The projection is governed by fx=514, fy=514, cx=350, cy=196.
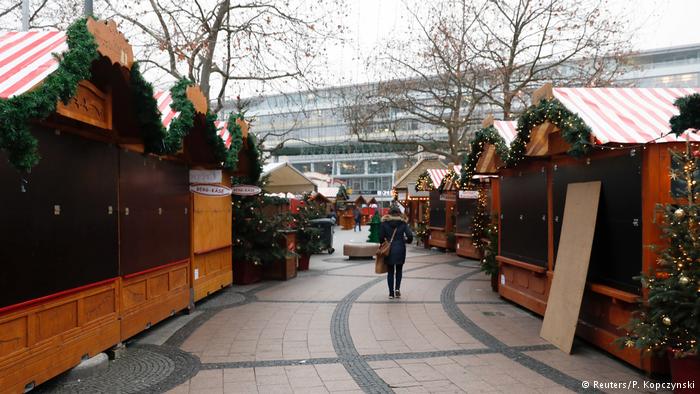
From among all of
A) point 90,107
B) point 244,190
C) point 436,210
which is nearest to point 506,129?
point 244,190

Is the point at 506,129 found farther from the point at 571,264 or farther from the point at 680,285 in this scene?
the point at 680,285

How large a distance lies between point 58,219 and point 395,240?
6.19m

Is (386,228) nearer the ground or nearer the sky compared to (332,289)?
nearer the sky

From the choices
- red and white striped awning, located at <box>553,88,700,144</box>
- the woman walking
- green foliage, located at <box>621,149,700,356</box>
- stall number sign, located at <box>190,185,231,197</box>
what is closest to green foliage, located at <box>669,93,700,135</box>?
green foliage, located at <box>621,149,700,356</box>

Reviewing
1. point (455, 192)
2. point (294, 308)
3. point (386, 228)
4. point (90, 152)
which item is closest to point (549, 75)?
point (455, 192)

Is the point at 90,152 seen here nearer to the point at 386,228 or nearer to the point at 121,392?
the point at 121,392

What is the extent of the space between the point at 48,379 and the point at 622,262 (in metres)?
6.43

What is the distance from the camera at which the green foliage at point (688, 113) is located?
15.4 ft

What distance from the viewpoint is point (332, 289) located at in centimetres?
1134

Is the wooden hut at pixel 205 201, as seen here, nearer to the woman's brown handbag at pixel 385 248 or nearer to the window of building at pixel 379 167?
the woman's brown handbag at pixel 385 248

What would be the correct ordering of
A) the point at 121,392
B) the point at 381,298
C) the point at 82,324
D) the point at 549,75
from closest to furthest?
the point at 121,392
the point at 82,324
the point at 381,298
the point at 549,75

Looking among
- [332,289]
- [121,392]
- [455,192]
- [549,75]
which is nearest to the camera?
[121,392]

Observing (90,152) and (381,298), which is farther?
(381,298)

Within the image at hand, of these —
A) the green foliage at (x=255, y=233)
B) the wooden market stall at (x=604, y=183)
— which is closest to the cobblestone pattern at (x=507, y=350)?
the wooden market stall at (x=604, y=183)
